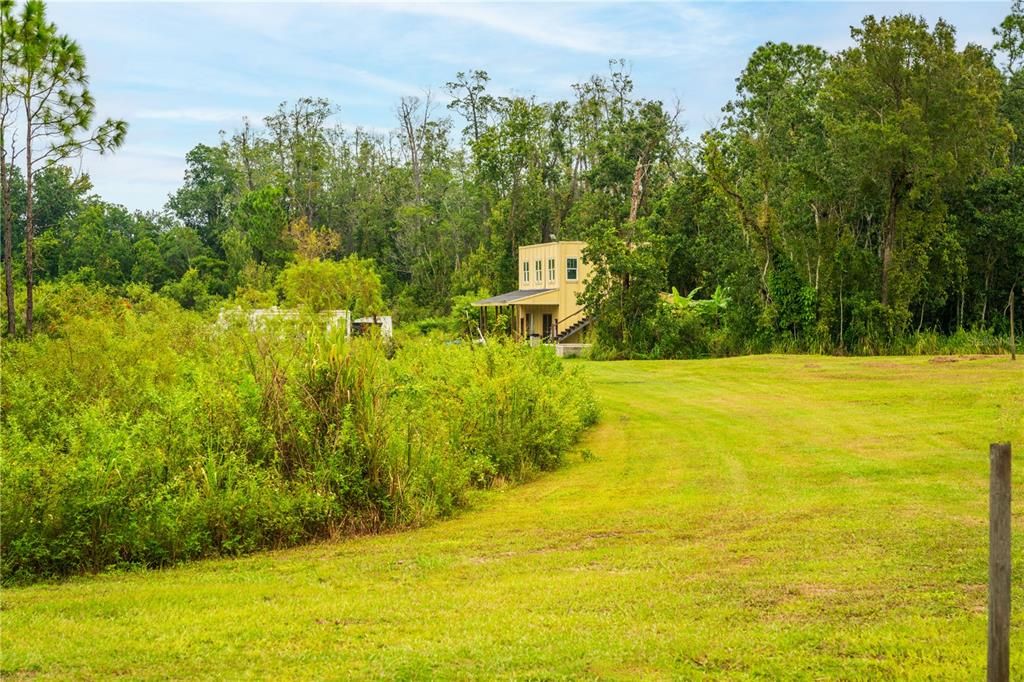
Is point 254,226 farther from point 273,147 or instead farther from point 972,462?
point 972,462

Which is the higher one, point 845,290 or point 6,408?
point 845,290

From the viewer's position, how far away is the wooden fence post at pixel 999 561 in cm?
435

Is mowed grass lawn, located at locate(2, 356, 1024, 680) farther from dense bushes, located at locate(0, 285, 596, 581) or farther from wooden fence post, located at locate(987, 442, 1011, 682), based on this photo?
wooden fence post, located at locate(987, 442, 1011, 682)

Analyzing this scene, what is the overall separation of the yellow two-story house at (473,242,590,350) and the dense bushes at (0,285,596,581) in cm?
3034

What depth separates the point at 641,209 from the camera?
2223 inches

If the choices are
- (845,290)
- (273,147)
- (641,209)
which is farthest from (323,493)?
(273,147)

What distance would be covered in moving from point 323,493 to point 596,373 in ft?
57.3

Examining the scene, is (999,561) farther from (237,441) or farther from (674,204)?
(674,204)

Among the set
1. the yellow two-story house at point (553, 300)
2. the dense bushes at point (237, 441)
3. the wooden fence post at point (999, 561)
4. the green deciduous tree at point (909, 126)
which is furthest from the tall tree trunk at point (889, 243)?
the wooden fence post at point (999, 561)

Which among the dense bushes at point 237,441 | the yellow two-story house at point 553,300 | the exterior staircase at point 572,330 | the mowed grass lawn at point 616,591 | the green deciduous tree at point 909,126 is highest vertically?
the green deciduous tree at point 909,126

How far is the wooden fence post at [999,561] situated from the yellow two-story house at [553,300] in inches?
1619

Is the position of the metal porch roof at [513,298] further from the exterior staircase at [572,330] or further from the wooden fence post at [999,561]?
the wooden fence post at [999,561]

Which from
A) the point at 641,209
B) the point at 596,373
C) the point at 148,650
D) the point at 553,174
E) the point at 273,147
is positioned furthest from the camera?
the point at 273,147

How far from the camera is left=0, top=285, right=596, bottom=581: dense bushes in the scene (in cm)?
962
